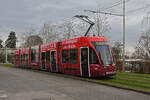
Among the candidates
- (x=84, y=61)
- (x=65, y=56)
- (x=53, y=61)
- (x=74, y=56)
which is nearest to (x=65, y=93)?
(x=84, y=61)

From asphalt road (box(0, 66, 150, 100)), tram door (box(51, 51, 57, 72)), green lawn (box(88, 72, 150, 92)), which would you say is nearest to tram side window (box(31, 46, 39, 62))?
tram door (box(51, 51, 57, 72))

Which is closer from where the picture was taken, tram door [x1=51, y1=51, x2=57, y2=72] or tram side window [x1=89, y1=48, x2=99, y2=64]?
tram side window [x1=89, y1=48, x2=99, y2=64]

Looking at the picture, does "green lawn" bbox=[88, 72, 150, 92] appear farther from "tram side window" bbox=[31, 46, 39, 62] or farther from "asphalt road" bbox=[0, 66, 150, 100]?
"tram side window" bbox=[31, 46, 39, 62]

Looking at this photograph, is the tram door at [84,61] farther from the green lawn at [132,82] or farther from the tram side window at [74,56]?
the green lawn at [132,82]

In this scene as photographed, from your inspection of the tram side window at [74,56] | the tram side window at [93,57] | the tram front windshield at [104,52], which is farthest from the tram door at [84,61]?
the tram front windshield at [104,52]

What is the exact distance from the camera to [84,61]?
15656mm

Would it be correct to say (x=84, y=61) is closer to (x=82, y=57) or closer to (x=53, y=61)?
(x=82, y=57)

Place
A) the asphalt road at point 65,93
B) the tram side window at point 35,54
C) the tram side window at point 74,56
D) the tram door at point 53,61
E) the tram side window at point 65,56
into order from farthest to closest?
the tram side window at point 35,54 < the tram door at point 53,61 < the tram side window at point 65,56 < the tram side window at point 74,56 < the asphalt road at point 65,93

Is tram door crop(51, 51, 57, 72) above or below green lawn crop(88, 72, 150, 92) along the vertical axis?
above

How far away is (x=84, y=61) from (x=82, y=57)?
16.1 inches

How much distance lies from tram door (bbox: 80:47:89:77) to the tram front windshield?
3.20 ft

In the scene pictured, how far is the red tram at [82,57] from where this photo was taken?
1482 centimetres

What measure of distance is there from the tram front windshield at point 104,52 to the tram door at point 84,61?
3.20 ft

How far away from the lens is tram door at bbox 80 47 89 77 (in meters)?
15.4
